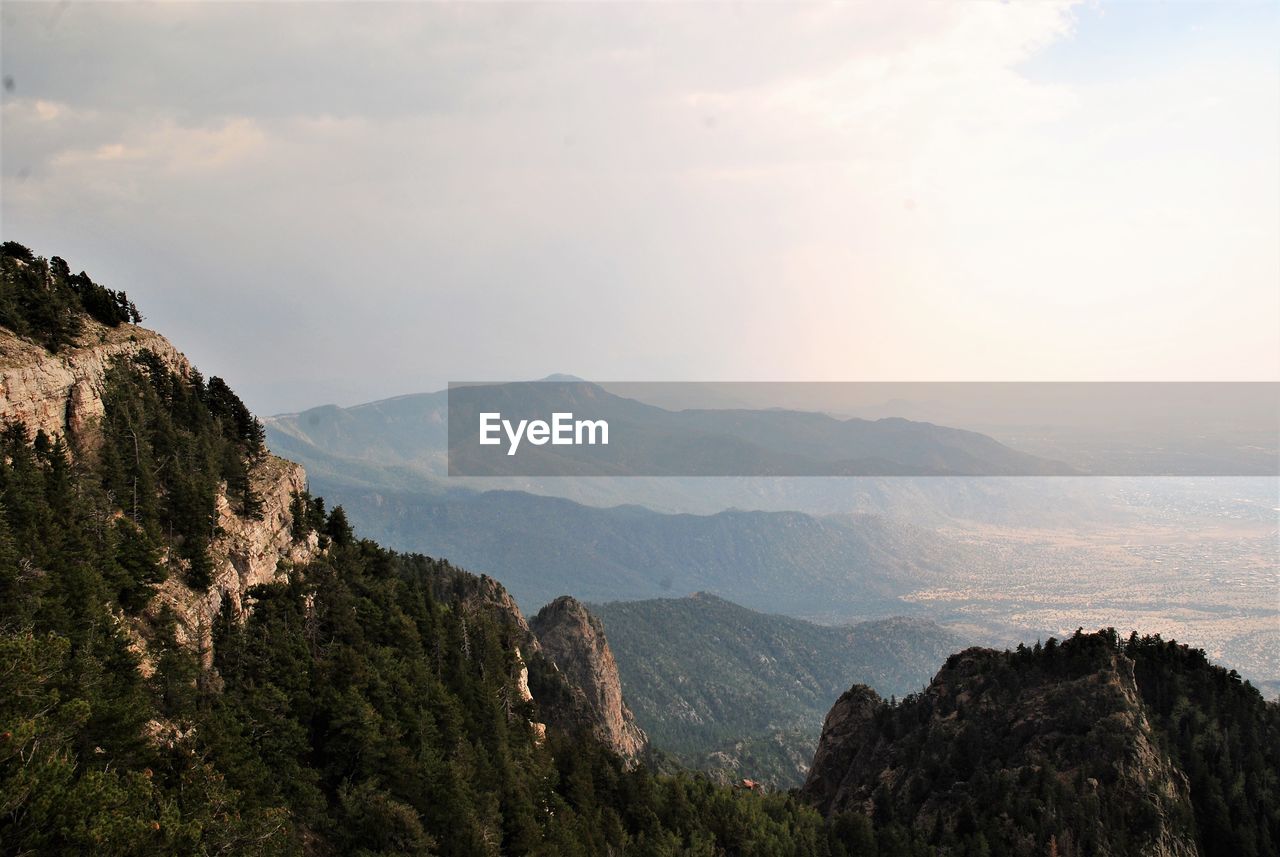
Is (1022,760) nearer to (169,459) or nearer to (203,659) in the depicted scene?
(203,659)

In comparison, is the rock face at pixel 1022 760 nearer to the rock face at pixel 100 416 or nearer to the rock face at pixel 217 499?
the rock face at pixel 217 499

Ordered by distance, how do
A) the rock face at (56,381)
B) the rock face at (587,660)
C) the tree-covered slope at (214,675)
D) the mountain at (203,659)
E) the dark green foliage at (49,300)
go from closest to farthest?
the tree-covered slope at (214,675) → the mountain at (203,659) → the rock face at (56,381) → the dark green foliage at (49,300) → the rock face at (587,660)

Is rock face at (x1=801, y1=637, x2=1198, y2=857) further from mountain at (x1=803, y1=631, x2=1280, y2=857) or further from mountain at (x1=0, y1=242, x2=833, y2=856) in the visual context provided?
mountain at (x1=0, y1=242, x2=833, y2=856)

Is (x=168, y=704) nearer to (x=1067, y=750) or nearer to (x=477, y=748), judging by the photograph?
(x=477, y=748)

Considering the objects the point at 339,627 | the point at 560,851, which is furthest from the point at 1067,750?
the point at 339,627

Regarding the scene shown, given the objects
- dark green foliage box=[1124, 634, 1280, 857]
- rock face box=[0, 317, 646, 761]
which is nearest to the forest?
dark green foliage box=[1124, 634, 1280, 857]

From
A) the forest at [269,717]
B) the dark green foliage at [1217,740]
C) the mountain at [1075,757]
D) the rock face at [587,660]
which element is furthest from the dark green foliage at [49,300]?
the dark green foliage at [1217,740]

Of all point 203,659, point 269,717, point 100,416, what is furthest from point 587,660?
point 100,416
